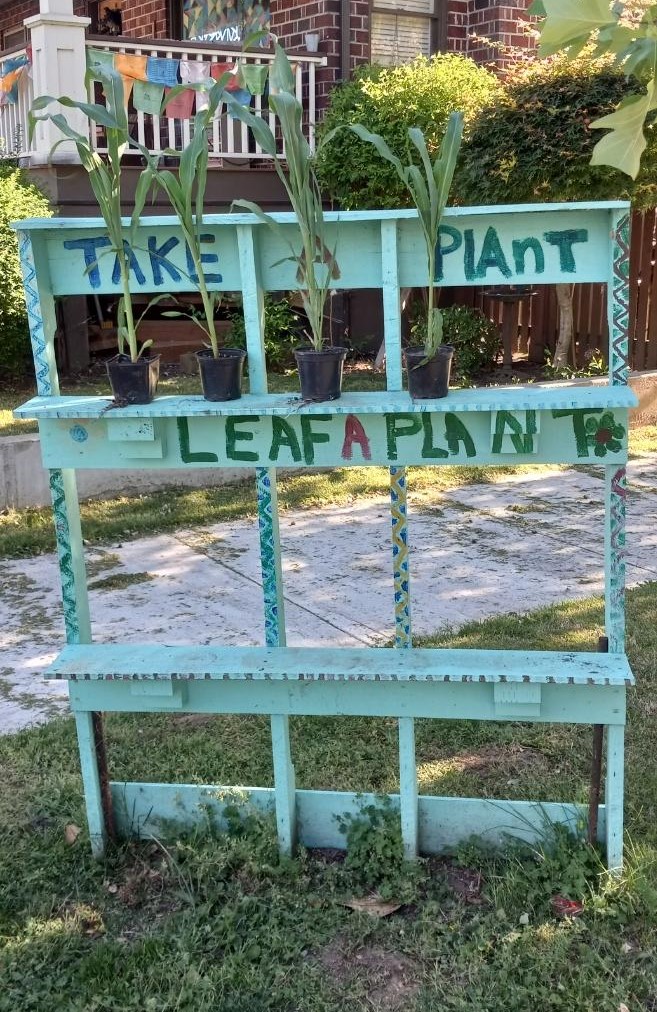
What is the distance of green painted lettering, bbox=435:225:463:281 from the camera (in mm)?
2549

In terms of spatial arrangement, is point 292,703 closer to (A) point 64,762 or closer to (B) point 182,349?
(A) point 64,762

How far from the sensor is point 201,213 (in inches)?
96.9

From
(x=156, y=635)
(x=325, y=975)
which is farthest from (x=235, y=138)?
(x=325, y=975)

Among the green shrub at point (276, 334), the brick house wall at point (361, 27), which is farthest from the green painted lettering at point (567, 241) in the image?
the brick house wall at point (361, 27)

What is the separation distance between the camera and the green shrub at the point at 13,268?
23.9ft

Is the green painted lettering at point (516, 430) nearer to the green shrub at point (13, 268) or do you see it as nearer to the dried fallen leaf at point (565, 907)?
the dried fallen leaf at point (565, 907)

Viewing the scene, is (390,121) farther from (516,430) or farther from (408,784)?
(408,784)

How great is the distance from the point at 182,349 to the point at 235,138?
83.7 inches

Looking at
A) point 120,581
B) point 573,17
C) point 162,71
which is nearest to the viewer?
point 573,17

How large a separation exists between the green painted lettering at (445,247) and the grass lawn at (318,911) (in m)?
1.46

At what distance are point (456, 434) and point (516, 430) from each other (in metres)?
0.14

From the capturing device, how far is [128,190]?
29.6ft

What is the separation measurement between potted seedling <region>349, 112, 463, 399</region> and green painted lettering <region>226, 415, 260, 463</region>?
1.33 feet

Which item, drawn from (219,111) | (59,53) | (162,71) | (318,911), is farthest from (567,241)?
(219,111)
